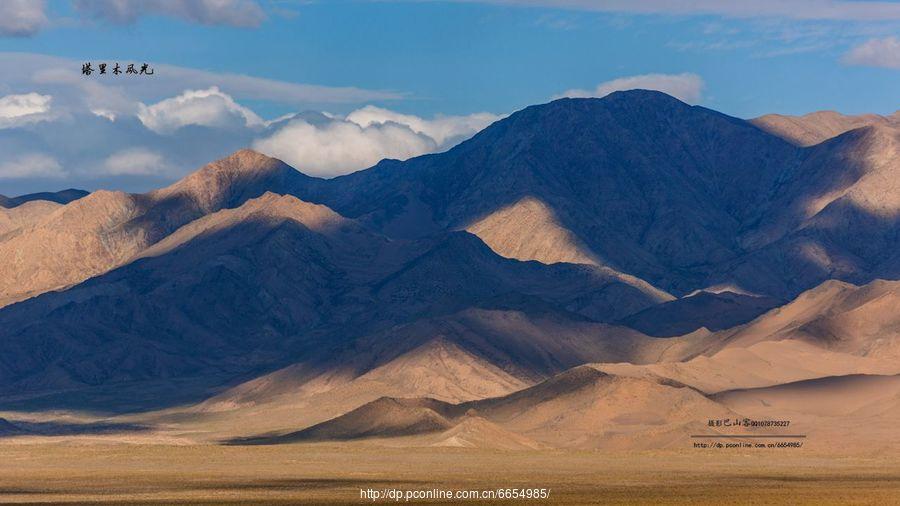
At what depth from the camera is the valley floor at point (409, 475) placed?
99250 millimetres

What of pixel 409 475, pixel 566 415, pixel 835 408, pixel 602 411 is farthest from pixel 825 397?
pixel 409 475

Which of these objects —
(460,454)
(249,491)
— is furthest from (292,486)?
(460,454)

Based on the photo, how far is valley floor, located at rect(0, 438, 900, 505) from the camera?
326 feet

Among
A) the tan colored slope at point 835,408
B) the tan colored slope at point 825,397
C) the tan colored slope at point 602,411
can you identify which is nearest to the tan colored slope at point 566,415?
the tan colored slope at point 602,411

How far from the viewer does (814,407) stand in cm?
18412

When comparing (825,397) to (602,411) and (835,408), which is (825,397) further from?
(602,411)

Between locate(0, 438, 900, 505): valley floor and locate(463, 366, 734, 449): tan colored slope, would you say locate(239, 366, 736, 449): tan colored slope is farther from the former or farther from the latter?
locate(0, 438, 900, 505): valley floor

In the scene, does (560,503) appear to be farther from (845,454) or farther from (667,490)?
(845,454)

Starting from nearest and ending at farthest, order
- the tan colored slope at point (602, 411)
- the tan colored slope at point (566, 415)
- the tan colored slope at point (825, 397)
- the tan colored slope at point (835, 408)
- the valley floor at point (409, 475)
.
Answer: the valley floor at point (409, 475) → the tan colored slope at point (835, 408) → the tan colored slope at point (602, 411) → the tan colored slope at point (566, 415) → the tan colored slope at point (825, 397)

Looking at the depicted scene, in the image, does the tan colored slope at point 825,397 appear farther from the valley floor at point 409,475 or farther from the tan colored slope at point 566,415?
the valley floor at point 409,475

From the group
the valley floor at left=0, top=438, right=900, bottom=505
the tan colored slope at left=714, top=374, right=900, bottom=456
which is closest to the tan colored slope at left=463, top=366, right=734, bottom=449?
the tan colored slope at left=714, top=374, right=900, bottom=456

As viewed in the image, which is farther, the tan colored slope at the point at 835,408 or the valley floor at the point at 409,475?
the tan colored slope at the point at 835,408

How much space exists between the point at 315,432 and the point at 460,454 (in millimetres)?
37691

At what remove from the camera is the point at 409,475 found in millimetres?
119000
